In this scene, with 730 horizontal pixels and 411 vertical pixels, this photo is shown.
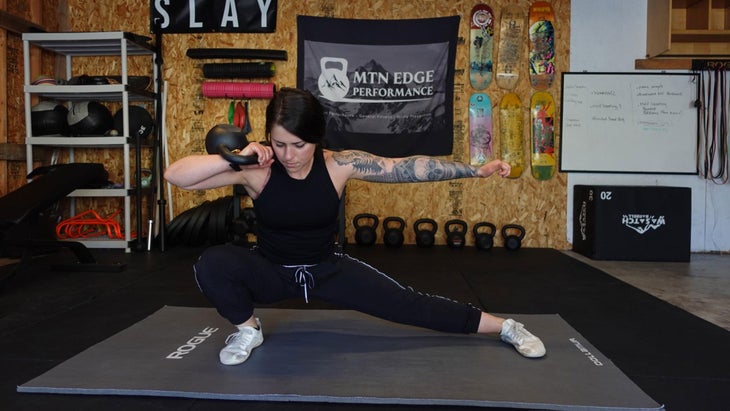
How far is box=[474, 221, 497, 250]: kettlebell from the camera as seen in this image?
4816 millimetres

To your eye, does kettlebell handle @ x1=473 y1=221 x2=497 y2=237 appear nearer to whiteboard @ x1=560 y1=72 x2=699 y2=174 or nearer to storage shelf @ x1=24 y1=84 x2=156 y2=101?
whiteboard @ x1=560 y1=72 x2=699 y2=174

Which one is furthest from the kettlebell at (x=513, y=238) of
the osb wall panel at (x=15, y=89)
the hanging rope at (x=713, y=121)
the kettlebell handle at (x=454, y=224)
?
the osb wall panel at (x=15, y=89)

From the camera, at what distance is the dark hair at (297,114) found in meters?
1.69

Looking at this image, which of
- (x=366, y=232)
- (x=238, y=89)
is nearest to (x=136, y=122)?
(x=238, y=89)

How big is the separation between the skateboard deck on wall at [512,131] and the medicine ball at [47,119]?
405cm

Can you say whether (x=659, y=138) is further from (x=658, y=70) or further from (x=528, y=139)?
Answer: (x=528, y=139)

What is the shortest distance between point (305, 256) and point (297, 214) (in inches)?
7.1

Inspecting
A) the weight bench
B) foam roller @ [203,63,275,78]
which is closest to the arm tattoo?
the weight bench

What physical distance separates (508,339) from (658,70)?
4035mm

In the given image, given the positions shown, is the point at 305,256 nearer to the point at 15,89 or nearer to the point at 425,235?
the point at 425,235

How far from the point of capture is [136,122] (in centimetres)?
475

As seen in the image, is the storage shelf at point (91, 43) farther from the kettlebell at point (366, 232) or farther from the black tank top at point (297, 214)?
the black tank top at point (297, 214)

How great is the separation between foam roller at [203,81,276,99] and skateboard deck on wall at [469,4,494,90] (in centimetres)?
198

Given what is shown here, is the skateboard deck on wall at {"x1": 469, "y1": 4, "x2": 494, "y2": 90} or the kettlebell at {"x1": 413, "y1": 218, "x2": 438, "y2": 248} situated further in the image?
the skateboard deck on wall at {"x1": 469, "y1": 4, "x2": 494, "y2": 90}
